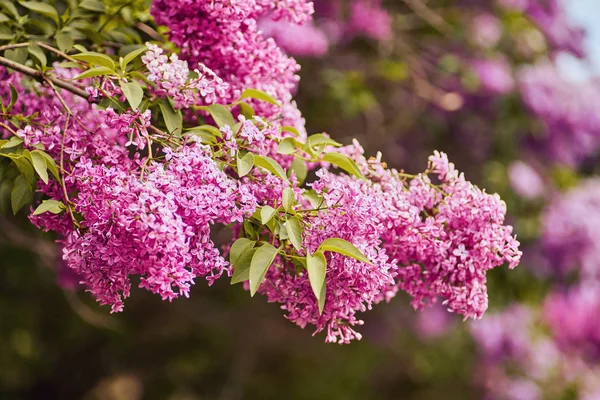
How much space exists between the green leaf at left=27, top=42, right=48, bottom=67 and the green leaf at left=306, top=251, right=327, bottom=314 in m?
0.74

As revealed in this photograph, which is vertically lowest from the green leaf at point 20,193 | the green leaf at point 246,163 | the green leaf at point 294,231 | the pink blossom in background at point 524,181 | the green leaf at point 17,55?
the pink blossom in background at point 524,181

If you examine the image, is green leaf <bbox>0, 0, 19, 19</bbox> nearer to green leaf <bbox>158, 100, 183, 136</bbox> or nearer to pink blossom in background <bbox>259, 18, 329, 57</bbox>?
green leaf <bbox>158, 100, 183, 136</bbox>

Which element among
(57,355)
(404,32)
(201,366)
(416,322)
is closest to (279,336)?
(201,366)

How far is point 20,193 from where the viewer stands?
1.56 metres

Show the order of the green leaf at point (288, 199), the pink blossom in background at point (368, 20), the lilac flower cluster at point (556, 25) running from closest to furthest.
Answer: the green leaf at point (288, 199) → the pink blossom in background at point (368, 20) → the lilac flower cluster at point (556, 25)

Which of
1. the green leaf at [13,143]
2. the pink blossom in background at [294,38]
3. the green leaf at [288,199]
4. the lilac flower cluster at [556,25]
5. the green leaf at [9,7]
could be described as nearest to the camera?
the green leaf at [288,199]

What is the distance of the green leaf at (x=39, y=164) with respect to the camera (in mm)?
1416

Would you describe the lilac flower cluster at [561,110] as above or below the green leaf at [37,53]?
below

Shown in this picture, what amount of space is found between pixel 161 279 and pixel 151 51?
0.50 meters

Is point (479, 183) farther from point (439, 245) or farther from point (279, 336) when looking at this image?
point (439, 245)

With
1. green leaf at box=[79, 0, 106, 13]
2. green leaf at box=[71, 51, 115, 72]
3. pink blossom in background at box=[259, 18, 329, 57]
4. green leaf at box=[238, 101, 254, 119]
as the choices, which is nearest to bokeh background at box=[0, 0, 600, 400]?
pink blossom in background at box=[259, 18, 329, 57]

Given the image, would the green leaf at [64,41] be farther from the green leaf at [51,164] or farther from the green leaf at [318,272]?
the green leaf at [318,272]

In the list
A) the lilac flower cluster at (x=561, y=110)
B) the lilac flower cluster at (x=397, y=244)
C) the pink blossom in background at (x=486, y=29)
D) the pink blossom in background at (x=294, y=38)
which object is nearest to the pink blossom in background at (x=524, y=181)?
the lilac flower cluster at (x=561, y=110)

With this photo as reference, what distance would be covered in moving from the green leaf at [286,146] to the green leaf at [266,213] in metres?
0.20
